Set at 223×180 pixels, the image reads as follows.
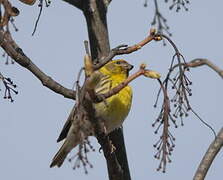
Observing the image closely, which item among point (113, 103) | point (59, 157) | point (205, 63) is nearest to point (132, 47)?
point (205, 63)

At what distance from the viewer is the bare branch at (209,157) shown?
3.65 m

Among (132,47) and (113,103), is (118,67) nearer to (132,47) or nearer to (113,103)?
(113,103)

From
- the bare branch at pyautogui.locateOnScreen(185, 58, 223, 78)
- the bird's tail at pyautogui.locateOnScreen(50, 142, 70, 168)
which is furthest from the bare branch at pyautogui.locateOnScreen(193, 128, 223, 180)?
the bird's tail at pyautogui.locateOnScreen(50, 142, 70, 168)

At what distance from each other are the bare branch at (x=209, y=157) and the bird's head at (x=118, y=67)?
10.6 ft

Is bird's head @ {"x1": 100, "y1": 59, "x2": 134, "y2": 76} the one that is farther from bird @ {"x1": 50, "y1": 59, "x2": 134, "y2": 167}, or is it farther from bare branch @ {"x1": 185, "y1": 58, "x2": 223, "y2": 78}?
bare branch @ {"x1": 185, "y1": 58, "x2": 223, "y2": 78}

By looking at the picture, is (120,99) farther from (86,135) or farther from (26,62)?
(86,135)

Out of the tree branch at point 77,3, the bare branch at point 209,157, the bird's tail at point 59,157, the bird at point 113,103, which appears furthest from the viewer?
the bird's tail at point 59,157

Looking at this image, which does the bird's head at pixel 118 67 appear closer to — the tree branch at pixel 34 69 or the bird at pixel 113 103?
the bird at pixel 113 103

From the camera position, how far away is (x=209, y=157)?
3668 millimetres

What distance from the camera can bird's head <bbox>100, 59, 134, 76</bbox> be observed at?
22.6 ft

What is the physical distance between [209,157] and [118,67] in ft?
11.1

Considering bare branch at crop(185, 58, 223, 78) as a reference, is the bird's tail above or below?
below

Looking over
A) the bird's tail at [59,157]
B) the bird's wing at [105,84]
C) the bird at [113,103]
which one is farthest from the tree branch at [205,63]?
the bird's tail at [59,157]

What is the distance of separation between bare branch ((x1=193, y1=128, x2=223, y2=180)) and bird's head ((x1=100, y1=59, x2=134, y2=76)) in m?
3.24
